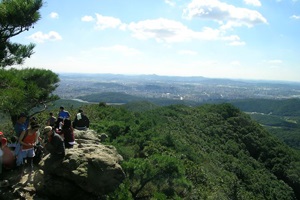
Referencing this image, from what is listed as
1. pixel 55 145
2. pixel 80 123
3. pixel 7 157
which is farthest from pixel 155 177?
pixel 7 157

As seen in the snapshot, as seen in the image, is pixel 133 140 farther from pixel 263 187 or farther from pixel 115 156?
pixel 263 187

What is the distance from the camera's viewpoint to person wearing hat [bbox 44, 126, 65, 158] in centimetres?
1103

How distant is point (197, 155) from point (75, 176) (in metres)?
31.6

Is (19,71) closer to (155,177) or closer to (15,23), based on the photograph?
(15,23)

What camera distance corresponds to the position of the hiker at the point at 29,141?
10719mm

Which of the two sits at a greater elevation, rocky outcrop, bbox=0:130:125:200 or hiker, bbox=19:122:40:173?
hiker, bbox=19:122:40:173

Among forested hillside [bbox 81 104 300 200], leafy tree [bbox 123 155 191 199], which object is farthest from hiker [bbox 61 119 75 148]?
leafy tree [bbox 123 155 191 199]

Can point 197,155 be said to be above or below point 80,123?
below

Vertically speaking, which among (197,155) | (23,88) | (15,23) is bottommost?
(197,155)

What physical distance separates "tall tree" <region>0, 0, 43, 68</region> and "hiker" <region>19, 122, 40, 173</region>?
5787 millimetres

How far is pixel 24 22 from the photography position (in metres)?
14.3

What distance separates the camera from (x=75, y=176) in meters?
10.9

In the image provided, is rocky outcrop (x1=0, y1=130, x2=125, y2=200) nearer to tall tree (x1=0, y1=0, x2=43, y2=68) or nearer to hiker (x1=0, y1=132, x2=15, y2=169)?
hiker (x1=0, y1=132, x2=15, y2=169)

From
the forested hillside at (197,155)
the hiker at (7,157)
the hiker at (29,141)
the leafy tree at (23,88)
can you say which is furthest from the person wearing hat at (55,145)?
the forested hillside at (197,155)
